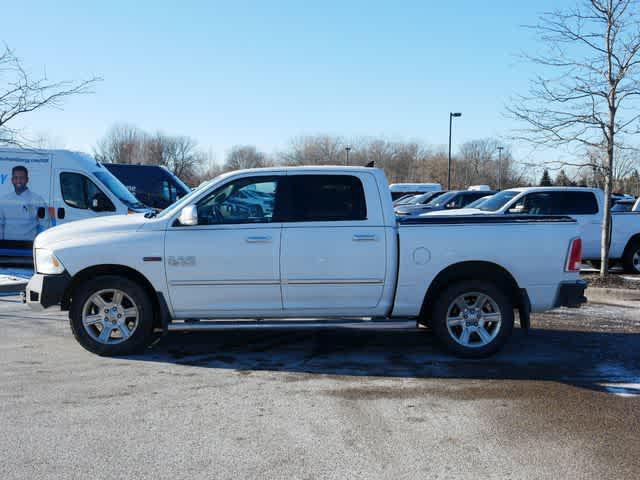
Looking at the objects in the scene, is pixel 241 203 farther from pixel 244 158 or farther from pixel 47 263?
pixel 244 158

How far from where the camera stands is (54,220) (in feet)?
42.4

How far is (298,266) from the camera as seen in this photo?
618 cm

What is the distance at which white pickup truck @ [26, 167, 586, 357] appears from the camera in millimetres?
6184

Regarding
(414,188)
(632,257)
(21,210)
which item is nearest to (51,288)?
(21,210)

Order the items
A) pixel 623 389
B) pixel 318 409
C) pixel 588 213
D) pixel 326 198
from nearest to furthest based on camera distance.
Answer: pixel 318 409, pixel 623 389, pixel 326 198, pixel 588 213

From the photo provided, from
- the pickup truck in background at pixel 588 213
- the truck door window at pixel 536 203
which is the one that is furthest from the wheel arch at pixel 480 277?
the truck door window at pixel 536 203

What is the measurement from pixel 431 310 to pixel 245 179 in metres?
2.47

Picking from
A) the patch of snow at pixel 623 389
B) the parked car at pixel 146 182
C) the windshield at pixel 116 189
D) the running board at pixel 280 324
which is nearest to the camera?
the patch of snow at pixel 623 389

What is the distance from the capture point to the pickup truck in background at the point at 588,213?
42.8 ft

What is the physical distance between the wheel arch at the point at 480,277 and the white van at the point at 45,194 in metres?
8.48

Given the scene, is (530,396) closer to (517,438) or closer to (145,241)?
(517,438)

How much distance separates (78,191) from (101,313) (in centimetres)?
738

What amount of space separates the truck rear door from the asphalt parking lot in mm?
667

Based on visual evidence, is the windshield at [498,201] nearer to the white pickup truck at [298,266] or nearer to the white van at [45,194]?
the white pickup truck at [298,266]
